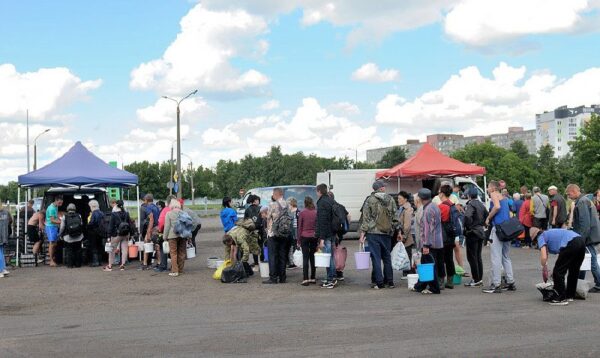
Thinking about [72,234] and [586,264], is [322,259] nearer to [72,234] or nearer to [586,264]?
[586,264]

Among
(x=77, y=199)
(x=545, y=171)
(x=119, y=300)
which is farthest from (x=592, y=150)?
(x=119, y=300)

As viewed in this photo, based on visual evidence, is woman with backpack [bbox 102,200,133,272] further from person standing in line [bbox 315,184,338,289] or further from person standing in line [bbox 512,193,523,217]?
person standing in line [bbox 512,193,523,217]

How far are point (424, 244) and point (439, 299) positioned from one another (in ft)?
3.39

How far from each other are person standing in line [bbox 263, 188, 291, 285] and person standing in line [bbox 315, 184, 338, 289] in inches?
35.7

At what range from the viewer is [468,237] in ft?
39.1

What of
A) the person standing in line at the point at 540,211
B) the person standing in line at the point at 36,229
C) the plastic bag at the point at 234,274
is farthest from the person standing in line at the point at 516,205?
the person standing in line at the point at 36,229

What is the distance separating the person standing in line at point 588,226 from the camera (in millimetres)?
11164

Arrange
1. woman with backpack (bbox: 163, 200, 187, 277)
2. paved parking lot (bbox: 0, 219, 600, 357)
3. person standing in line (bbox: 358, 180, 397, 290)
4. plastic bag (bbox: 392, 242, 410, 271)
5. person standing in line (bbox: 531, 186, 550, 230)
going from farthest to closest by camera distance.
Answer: person standing in line (bbox: 531, 186, 550, 230) < woman with backpack (bbox: 163, 200, 187, 277) < plastic bag (bbox: 392, 242, 410, 271) < person standing in line (bbox: 358, 180, 397, 290) < paved parking lot (bbox: 0, 219, 600, 357)

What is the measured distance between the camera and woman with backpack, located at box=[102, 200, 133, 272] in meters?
16.3

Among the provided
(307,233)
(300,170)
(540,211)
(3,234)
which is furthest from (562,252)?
(300,170)

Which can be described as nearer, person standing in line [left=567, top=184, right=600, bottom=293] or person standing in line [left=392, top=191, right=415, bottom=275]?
person standing in line [left=567, top=184, right=600, bottom=293]

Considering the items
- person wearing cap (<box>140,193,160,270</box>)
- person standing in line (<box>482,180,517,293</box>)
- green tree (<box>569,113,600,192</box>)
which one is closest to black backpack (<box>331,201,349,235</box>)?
person standing in line (<box>482,180,517,293</box>)

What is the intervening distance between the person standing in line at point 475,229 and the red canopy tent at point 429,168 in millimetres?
13850

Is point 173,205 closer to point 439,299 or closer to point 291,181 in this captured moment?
point 439,299
